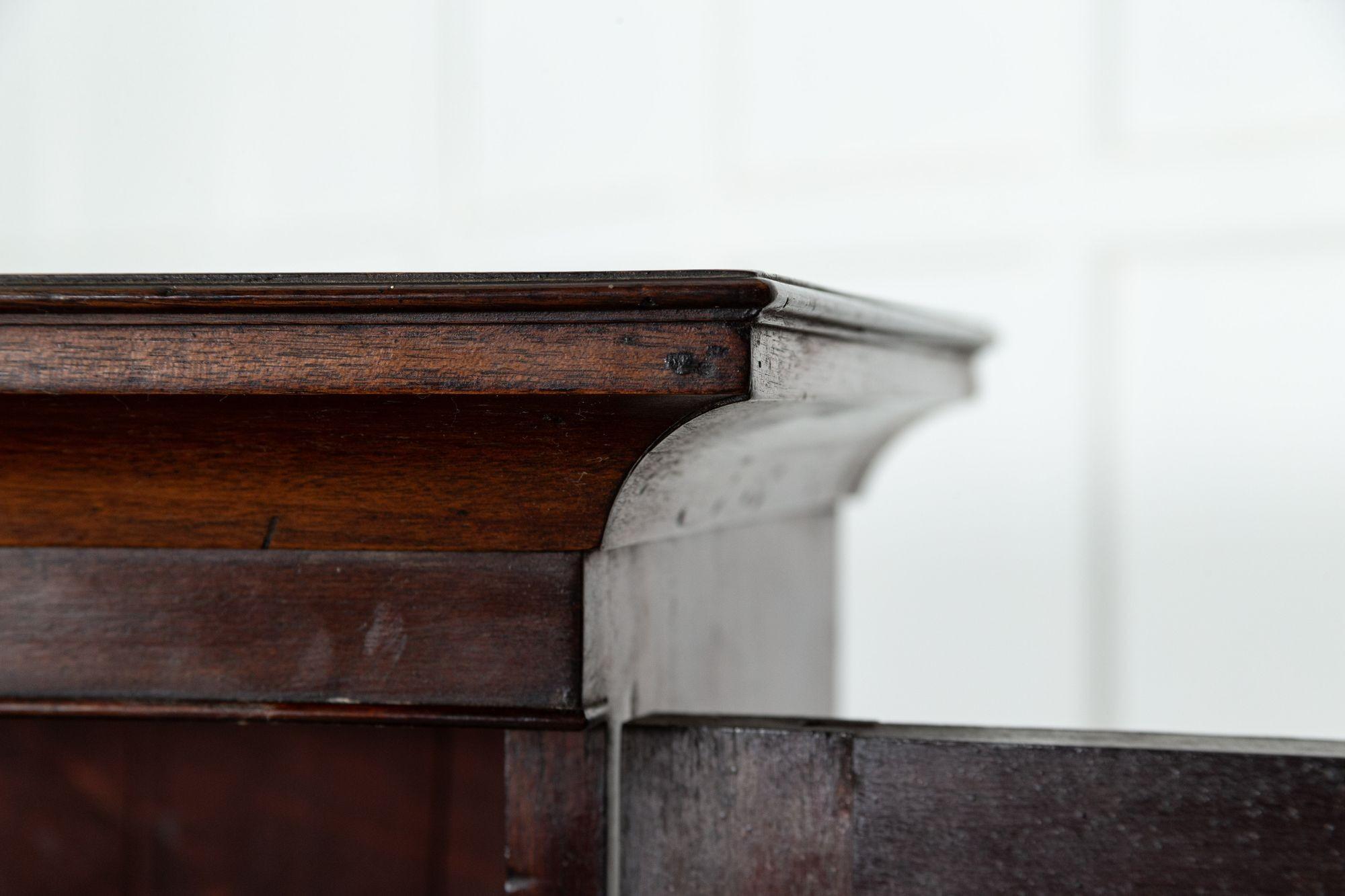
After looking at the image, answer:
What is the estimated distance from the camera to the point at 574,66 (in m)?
1.71

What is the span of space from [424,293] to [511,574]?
11 centimetres

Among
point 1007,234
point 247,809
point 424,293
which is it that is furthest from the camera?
point 1007,234

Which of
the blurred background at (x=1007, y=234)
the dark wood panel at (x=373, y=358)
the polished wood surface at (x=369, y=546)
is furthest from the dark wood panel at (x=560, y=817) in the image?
the blurred background at (x=1007, y=234)

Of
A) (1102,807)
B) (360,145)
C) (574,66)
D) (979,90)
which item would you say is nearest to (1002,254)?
(979,90)

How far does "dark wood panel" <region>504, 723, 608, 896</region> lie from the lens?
0.50m

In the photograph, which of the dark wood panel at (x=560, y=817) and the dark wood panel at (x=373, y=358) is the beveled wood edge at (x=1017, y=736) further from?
the dark wood panel at (x=373, y=358)

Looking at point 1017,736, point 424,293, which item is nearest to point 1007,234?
point 1017,736

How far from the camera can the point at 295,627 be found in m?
0.49

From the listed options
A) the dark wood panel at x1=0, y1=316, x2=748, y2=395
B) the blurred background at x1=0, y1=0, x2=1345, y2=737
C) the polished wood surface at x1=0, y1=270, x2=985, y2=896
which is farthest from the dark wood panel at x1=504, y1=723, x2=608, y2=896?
the blurred background at x1=0, y1=0, x2=1345, y2=737

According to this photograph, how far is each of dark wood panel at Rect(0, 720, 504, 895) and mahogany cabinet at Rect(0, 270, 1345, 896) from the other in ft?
0.03

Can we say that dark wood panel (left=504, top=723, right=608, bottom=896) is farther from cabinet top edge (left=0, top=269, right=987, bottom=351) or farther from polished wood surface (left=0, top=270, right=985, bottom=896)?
cabinet top edge (left=0, top=269, right=987, bottom=351)

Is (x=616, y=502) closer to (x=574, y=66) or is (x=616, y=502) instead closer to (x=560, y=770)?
(x=560, y=770)

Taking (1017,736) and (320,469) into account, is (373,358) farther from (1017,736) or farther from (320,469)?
(1017,736)

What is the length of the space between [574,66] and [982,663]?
0.88 meters
